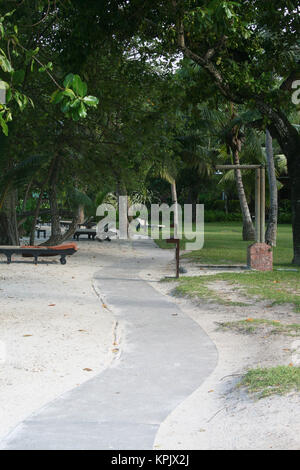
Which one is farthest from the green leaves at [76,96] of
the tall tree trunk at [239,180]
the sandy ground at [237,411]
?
the tall tree trunk at [239,180]

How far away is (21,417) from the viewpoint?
4805 mm

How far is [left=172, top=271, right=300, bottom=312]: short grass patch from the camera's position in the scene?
10742 millimetres

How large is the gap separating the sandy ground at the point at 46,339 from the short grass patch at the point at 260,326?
64.4 inches

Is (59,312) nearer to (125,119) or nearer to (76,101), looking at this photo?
(76,101)

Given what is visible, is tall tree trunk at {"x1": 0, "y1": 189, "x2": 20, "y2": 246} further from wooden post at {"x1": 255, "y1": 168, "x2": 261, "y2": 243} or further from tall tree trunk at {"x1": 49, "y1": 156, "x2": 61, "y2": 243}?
wooden post at {"x1": 255, "y1": 168, "x2": 261, "y2": 243}

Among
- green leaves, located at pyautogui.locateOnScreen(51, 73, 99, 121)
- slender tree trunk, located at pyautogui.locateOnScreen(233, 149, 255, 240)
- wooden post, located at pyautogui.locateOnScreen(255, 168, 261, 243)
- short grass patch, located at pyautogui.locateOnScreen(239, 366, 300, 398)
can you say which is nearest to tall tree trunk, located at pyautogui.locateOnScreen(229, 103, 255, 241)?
slender tree trunk, located at pyautogui.locateOnScreen(233, 149, 255, 240)

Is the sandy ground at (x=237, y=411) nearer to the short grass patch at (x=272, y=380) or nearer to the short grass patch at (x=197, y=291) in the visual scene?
the short grass patch at (x=272, y=380)

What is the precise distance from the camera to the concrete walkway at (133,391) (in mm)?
4324

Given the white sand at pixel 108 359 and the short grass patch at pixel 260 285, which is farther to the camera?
the short grass patch at pixel 260 285

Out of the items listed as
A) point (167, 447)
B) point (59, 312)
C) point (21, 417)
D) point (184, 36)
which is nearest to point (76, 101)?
point (21, 417)

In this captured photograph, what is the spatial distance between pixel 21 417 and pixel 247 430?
5.73 feet
